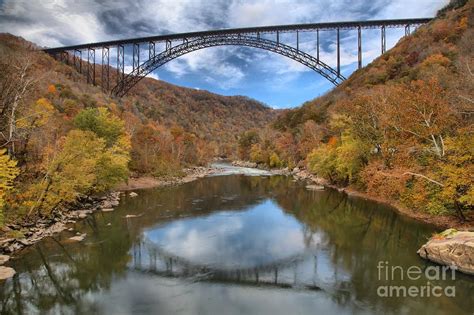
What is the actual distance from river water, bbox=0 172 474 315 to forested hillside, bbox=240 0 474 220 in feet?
7.09

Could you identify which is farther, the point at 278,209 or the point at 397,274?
the point at 278,209

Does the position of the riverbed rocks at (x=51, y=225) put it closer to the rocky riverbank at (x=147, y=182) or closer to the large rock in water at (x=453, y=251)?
the rocky riverbank at (x=147, y=182)

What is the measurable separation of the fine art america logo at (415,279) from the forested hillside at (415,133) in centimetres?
483

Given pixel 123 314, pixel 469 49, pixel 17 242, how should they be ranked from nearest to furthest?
pixel 123 314, pixel 17 242, pixel 469 49

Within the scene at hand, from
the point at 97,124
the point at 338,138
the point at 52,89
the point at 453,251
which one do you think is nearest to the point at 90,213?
the point at 97,124

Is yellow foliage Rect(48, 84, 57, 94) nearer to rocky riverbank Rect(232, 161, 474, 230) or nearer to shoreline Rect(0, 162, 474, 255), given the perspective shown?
shoreline Rect(0, 162, 474, 255)

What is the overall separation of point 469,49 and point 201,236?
130ft

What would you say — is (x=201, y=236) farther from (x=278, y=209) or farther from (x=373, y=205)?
(x=373, y=205)

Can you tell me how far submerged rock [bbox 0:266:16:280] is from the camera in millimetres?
11708

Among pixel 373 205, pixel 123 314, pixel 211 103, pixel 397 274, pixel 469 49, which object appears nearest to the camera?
pixel 123 314

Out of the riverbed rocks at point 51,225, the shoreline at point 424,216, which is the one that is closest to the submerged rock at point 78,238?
the riverbed rocks at point 51,225

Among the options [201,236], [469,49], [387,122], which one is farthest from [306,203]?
[469,49]

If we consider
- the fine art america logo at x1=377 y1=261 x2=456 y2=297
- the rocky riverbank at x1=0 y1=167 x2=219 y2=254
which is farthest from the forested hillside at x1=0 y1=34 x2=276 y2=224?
the fine art america logo at x1=377 y1=261 x2=456 y2=297

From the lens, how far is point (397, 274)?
478 inches
